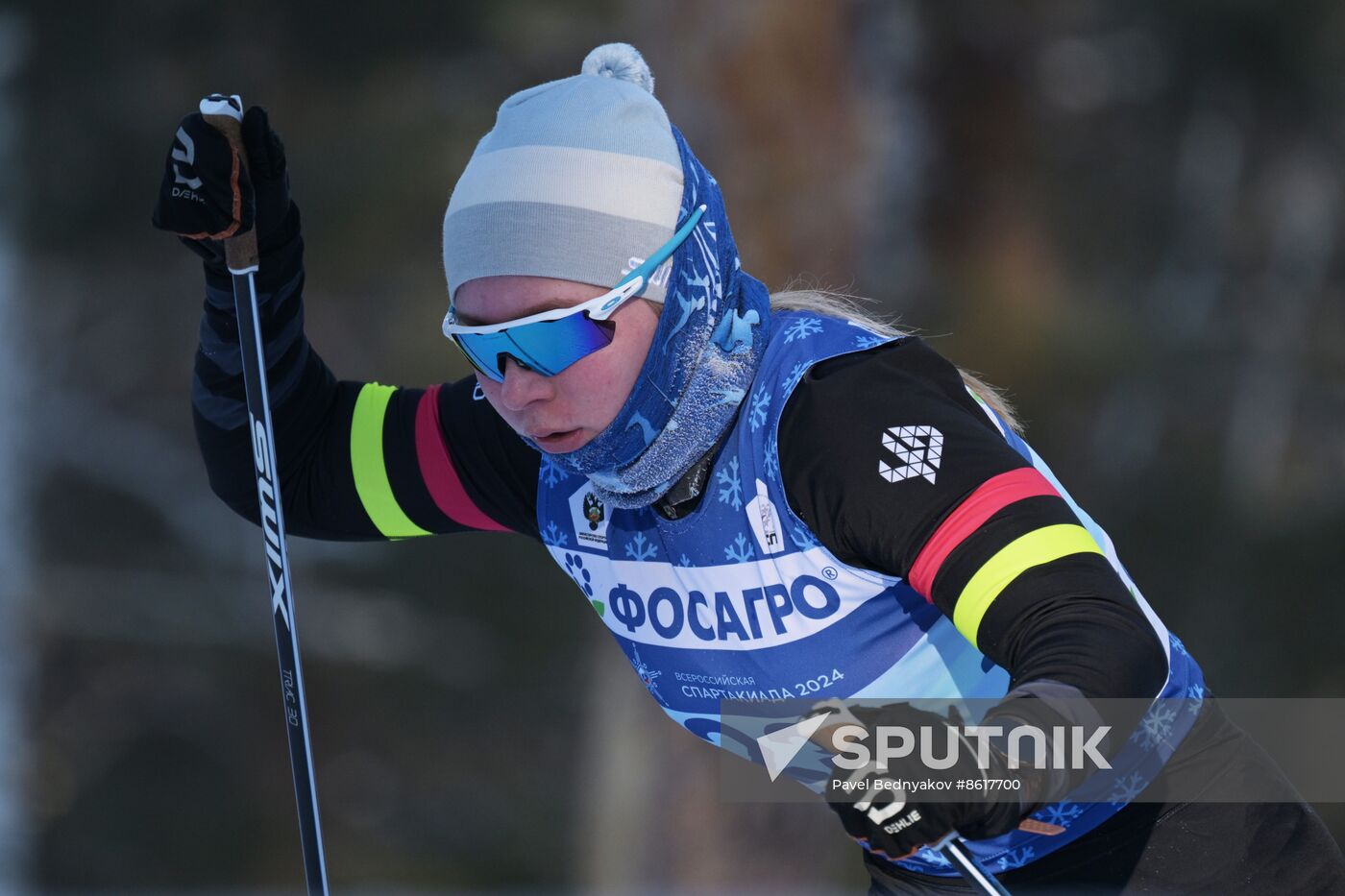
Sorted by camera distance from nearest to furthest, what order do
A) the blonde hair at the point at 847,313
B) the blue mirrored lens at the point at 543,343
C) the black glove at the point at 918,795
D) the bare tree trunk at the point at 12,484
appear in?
the black glove at the point at 918,795 → the blue mirrored lens at the point at 543,343 → the blonde hair at the point at 847,313 → the bare tree trunk at the point at 12,484

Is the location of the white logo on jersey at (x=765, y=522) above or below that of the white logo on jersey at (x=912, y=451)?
below

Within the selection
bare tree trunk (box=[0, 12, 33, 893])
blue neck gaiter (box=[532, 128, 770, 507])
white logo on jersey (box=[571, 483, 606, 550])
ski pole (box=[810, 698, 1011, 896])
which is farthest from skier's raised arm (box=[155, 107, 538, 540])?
bare tree trunk (box=[0, 12, 33, 893])

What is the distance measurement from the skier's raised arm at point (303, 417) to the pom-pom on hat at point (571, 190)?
1.36 feet

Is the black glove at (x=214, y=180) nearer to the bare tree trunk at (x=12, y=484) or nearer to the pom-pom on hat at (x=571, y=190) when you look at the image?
the pom-pom on hat at (x=571, y=190)

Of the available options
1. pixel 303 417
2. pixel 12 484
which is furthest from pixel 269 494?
pixel 12 484

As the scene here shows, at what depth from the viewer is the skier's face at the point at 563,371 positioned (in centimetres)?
179

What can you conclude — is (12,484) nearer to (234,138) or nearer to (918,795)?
(234,138)

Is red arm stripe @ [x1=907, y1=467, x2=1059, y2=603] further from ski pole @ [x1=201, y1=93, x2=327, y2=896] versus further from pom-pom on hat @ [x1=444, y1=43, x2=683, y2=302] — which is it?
ski pole @ [x1=201, y1=93, x2=327, y2=896]

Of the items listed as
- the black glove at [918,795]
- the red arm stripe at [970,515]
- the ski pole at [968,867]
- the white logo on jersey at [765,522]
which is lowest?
the ski pole at [968,867]

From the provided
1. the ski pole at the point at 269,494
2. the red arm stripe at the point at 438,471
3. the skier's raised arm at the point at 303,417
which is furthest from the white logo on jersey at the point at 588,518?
the ski pole at the point at 269,494

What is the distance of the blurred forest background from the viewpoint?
30.2 ft

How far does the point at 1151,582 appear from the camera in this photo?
10.0 meters

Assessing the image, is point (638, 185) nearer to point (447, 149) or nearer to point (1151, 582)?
point (447, 149)

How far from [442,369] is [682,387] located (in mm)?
6995
